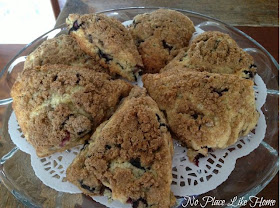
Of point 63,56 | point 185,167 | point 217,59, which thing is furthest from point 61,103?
point 217,59

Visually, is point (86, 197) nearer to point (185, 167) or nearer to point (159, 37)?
point (185, 167)

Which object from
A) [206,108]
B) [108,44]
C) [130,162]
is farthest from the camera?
[108,44]

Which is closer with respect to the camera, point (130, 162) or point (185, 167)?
point (130, 162)

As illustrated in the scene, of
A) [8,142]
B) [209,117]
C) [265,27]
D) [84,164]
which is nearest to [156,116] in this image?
[209,117]

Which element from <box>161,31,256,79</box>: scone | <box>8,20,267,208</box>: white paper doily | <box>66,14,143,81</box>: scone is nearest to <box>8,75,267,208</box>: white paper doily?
<box>8,20,267,208</box>: white paper doily

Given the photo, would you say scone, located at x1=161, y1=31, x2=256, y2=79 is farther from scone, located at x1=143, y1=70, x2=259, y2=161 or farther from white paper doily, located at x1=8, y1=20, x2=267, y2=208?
white paper doily, located at x1=8, y1=20, x2=267, y2=208

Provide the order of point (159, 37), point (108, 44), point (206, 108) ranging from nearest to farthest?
point (206, 108), point (108, 44), point (159, 37)
